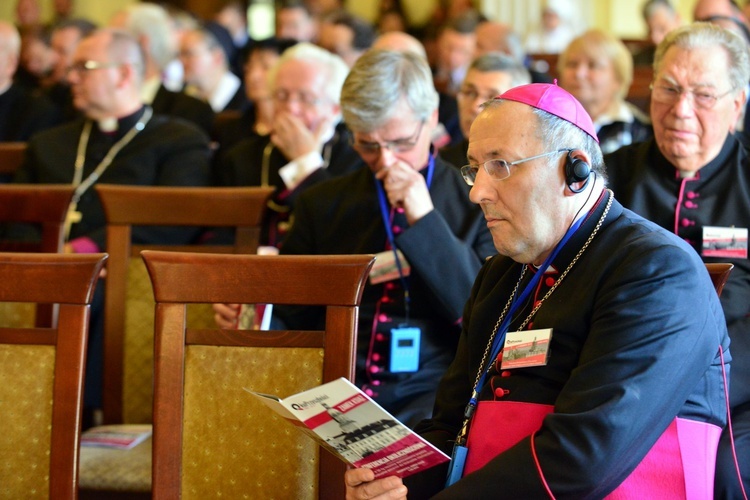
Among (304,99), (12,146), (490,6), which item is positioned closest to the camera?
(304,99)

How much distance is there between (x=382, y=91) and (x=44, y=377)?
1.24 metres

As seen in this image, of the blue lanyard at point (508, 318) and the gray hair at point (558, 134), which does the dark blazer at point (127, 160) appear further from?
the gray hair at point (558, 134)

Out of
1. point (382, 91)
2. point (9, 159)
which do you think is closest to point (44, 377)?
→ point (382, 91)

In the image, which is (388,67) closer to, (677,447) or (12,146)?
(677,447)

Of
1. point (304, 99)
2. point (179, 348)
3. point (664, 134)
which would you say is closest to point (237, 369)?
point (179, 348)

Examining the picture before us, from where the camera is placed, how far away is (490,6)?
9.54 metres

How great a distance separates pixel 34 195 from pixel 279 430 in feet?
4.44

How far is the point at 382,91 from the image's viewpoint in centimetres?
285

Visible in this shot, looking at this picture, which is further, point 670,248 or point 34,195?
point 34,195

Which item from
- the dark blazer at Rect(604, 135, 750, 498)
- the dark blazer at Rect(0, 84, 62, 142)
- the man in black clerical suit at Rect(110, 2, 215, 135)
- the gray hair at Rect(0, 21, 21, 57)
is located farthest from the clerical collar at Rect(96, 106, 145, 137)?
the dark blazer at Rect(604, 135, 750, 498)

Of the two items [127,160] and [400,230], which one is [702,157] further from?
[127,160]

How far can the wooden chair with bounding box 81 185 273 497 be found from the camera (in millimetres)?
2848

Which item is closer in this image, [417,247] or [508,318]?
[508,318]

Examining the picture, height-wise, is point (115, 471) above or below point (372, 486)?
below
